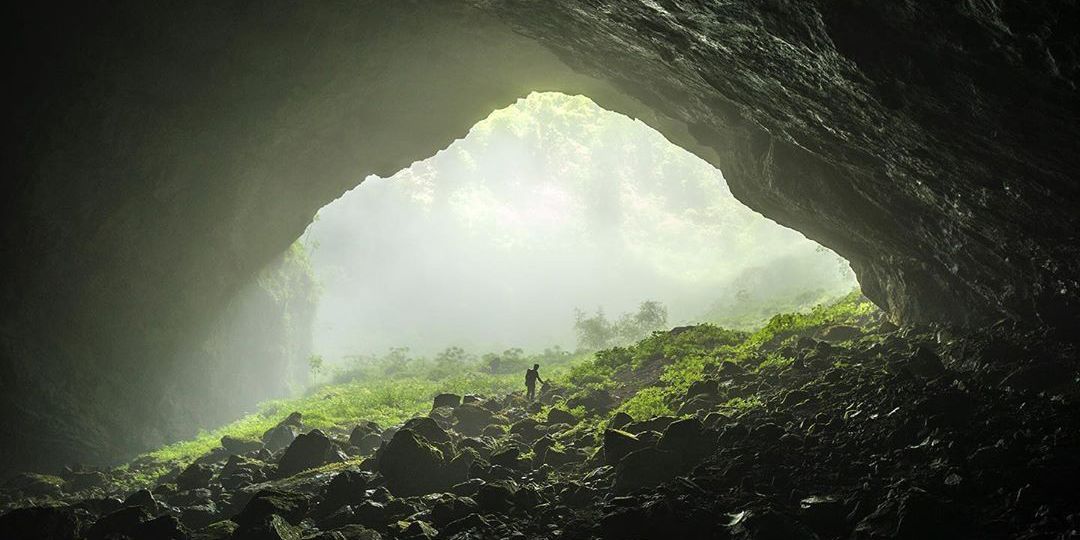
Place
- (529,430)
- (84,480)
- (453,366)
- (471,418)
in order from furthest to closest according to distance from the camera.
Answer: (453,366) < (471,418) < (84,480) < (529,430)

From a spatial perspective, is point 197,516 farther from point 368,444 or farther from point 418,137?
Answer: point 418,137

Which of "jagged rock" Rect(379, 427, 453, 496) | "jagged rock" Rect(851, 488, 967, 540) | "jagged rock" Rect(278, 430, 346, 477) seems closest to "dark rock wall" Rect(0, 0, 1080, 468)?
"jagged rock" Rect(851, 488, 967, 540)

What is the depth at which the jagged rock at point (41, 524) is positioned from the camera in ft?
25.7

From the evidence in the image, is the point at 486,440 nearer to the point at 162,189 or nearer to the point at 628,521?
the point at 628,521

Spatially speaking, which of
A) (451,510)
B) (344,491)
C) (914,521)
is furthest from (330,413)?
(914,521)

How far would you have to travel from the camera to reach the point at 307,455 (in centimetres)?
1173

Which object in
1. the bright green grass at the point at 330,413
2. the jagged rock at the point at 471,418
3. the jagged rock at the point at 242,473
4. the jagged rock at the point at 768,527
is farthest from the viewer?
the bright green grass at the point at 330,413

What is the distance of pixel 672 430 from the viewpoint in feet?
29.9

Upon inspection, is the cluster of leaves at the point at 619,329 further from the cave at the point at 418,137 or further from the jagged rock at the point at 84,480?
the jagged rock at the point at 84,480

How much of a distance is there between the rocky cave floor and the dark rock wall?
2408 millimetres

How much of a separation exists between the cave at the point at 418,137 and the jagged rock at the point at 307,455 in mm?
8681

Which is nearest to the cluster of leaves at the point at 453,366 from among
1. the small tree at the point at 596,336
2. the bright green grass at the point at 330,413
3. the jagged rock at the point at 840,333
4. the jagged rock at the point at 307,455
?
the bright green grass at the point at 330,413

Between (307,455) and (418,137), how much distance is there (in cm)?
1335

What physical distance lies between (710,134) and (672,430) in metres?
10.7
